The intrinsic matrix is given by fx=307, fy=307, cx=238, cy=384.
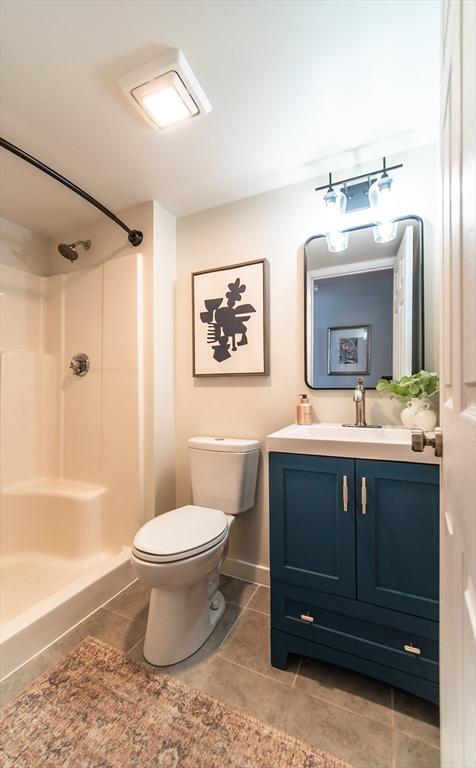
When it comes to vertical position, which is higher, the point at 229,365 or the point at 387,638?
the point at 229,365

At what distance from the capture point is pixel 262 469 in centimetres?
175

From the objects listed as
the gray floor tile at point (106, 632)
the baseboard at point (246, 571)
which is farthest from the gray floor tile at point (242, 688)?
the baseboard at point (246, 571)

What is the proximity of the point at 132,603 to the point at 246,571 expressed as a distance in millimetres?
633

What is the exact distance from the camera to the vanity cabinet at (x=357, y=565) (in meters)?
1.02

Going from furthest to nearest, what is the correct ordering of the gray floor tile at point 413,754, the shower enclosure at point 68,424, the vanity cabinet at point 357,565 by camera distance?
the shower enclosure at point 68,424 < the vanity cabinet at point 357,565 < the gray floor tile at point 413,754

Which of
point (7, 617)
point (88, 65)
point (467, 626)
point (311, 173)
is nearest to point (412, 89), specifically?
point (311, 173)

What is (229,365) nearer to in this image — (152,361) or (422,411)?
(152,361)

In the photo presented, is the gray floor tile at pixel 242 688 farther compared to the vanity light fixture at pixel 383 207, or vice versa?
the vanity light fixture at pixel 383 207

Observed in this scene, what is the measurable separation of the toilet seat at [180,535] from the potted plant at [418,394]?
0.95 metres

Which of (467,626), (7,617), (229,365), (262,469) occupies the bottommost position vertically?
(7,617)

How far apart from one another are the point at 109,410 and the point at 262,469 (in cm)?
103

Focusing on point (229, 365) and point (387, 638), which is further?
point (229, 365)

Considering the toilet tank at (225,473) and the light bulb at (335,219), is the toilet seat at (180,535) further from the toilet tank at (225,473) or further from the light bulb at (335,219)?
the light bulb at (335,219)

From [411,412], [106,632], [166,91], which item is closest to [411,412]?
[411,412]
